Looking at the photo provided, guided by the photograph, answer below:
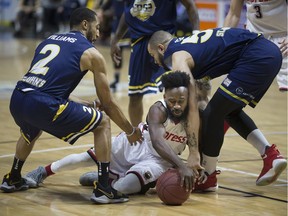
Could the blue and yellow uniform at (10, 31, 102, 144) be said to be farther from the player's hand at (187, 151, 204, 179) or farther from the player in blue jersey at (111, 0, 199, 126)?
the player in blue jersey at (111, 0, 199, 126)

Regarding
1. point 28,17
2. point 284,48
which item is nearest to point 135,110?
point 284,48

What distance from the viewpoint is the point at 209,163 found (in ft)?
21.6

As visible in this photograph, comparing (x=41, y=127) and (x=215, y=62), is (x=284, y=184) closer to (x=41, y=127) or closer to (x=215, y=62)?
(x=215, y=62)

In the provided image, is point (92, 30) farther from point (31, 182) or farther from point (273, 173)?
point (273, 173)

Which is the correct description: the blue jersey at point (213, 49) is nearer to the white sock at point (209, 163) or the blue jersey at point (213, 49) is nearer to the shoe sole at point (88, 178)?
the white sock at point (209, 163)

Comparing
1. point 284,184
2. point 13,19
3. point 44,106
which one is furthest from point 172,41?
point 13,19

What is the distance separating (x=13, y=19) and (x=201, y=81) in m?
19.1

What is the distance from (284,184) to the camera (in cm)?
707

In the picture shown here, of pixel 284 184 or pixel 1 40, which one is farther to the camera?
pixel 1 40

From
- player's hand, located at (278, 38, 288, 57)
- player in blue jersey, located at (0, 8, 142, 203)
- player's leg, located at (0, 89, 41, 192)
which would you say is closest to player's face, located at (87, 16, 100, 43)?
player in blue jersey, located at (0, 8, 142, 203)

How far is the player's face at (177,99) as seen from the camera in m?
6.12

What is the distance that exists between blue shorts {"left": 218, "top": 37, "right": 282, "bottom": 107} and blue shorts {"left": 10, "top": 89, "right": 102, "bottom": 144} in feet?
3.75

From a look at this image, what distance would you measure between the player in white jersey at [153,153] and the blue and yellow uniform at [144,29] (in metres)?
1.98

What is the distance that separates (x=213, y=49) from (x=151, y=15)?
238cm
